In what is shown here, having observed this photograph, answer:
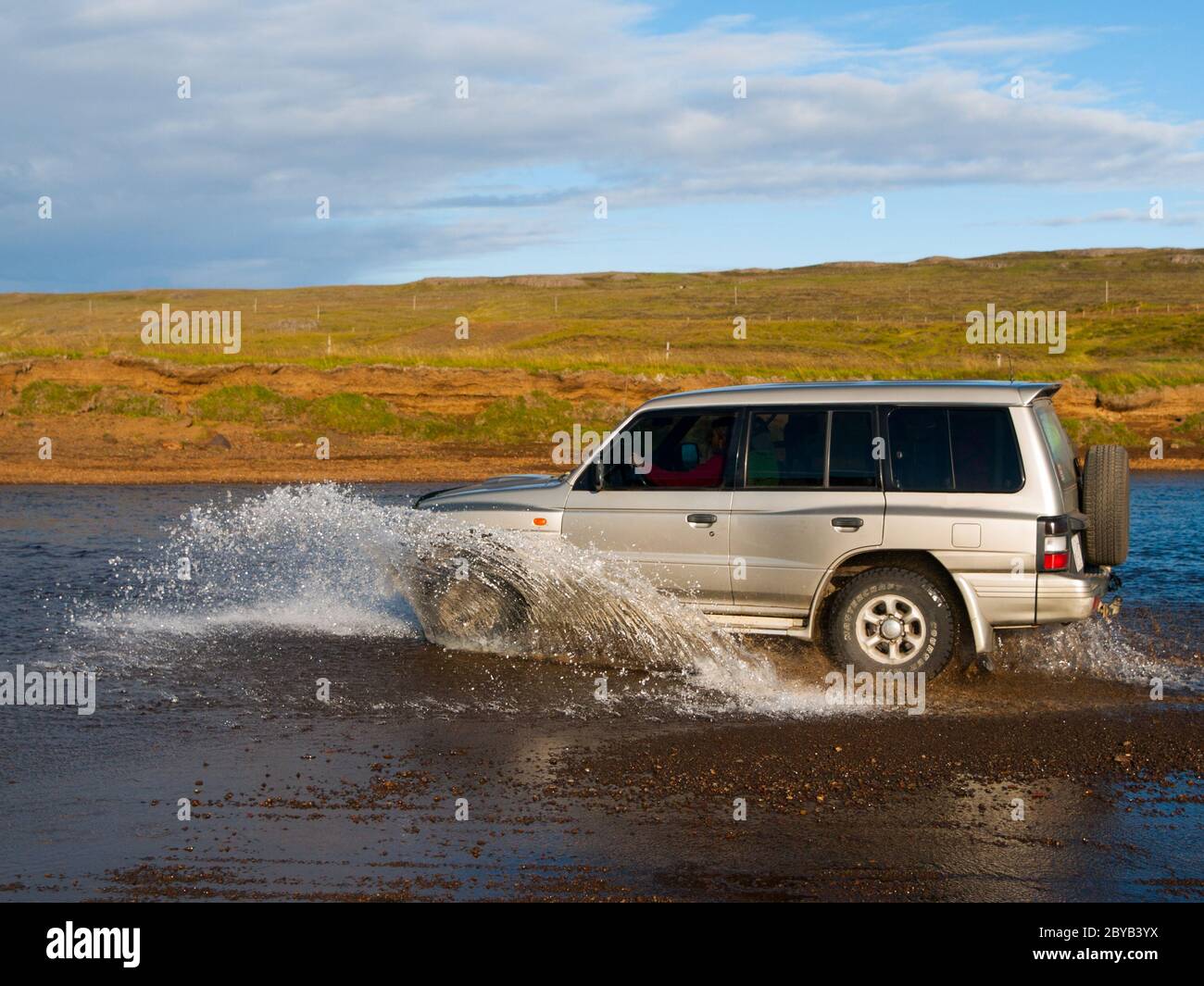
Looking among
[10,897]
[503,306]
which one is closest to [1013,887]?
[10,897]

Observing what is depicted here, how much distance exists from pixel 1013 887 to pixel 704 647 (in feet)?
13.7

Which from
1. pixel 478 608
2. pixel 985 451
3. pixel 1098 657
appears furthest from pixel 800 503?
pixel 1098 657

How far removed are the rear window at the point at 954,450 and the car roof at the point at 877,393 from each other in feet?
0.25

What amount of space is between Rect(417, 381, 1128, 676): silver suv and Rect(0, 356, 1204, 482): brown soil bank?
657 inches

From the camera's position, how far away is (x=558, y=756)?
22.9ft

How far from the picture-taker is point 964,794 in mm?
6301

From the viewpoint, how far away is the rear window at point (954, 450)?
845 centimetres

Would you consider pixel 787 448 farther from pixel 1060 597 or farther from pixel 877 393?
pixel 1060 597

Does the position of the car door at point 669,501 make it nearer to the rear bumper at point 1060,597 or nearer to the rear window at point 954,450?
the rear window at point 954,450

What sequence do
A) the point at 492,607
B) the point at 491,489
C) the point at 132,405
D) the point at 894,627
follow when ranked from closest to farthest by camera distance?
1. the point at 894,627
2. the point at 492,607
3. the point at 491,489
4. the point at 132,405

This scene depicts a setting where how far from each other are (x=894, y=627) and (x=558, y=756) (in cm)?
266

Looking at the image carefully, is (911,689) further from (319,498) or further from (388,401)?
(388,401)

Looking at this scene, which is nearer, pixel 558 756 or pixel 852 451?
pixel 558 756

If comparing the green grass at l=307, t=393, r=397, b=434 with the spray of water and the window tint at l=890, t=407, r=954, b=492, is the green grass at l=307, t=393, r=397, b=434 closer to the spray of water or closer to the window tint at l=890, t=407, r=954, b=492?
the spray of water
